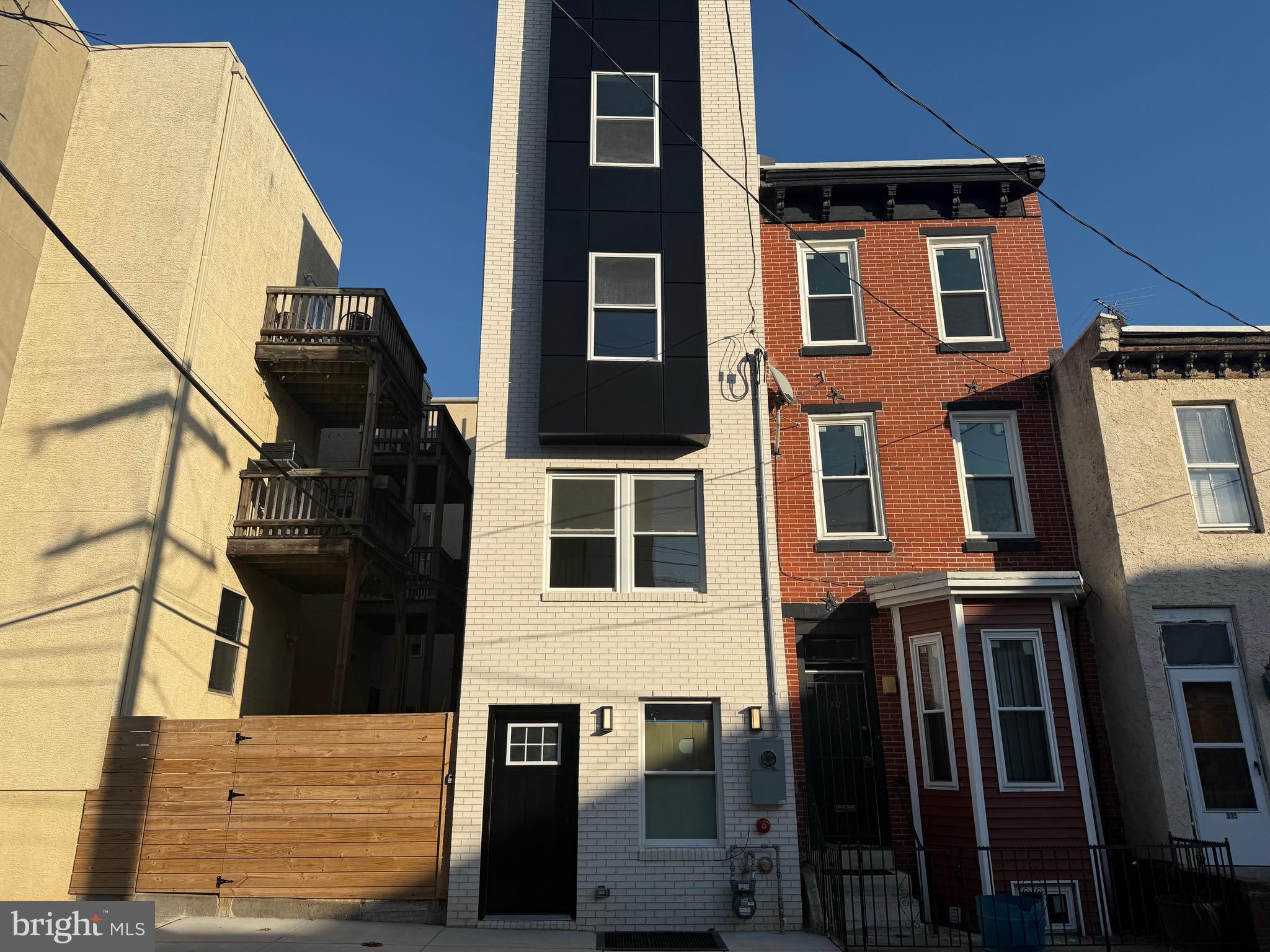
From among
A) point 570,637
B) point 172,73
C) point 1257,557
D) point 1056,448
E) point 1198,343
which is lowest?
point 570,637

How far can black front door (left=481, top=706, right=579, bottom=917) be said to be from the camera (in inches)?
403

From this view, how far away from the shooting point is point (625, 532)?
11703mm

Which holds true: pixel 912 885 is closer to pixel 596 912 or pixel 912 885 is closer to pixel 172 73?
pixel 596 912

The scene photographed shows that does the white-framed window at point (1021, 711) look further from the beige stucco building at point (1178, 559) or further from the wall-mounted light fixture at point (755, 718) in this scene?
the wall-mounted light fixture at point (755, 718)

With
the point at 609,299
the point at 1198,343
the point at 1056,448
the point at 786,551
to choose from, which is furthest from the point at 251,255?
the point at 1198,343

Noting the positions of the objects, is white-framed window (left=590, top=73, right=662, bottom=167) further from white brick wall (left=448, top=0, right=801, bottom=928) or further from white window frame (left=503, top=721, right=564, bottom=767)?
white window frame (left=503, top=721, right=564, bottom=767)

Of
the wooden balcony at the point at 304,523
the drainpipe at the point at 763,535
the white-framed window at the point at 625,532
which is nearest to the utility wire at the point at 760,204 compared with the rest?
the drainpipe at the point at 763,535

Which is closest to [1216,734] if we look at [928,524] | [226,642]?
[928,524]

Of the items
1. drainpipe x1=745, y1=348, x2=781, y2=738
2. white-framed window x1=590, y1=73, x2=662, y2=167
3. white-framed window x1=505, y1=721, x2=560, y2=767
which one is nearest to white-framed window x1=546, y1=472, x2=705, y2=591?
drainpipe x1=745, y1=348, x2=781, y2=738

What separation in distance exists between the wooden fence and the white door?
8.82 m

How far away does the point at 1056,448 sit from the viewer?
1318 cm

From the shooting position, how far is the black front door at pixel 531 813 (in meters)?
10.2

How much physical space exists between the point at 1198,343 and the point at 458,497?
1524 cm

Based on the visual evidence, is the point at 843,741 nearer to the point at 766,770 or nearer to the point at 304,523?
the point at 766,770
